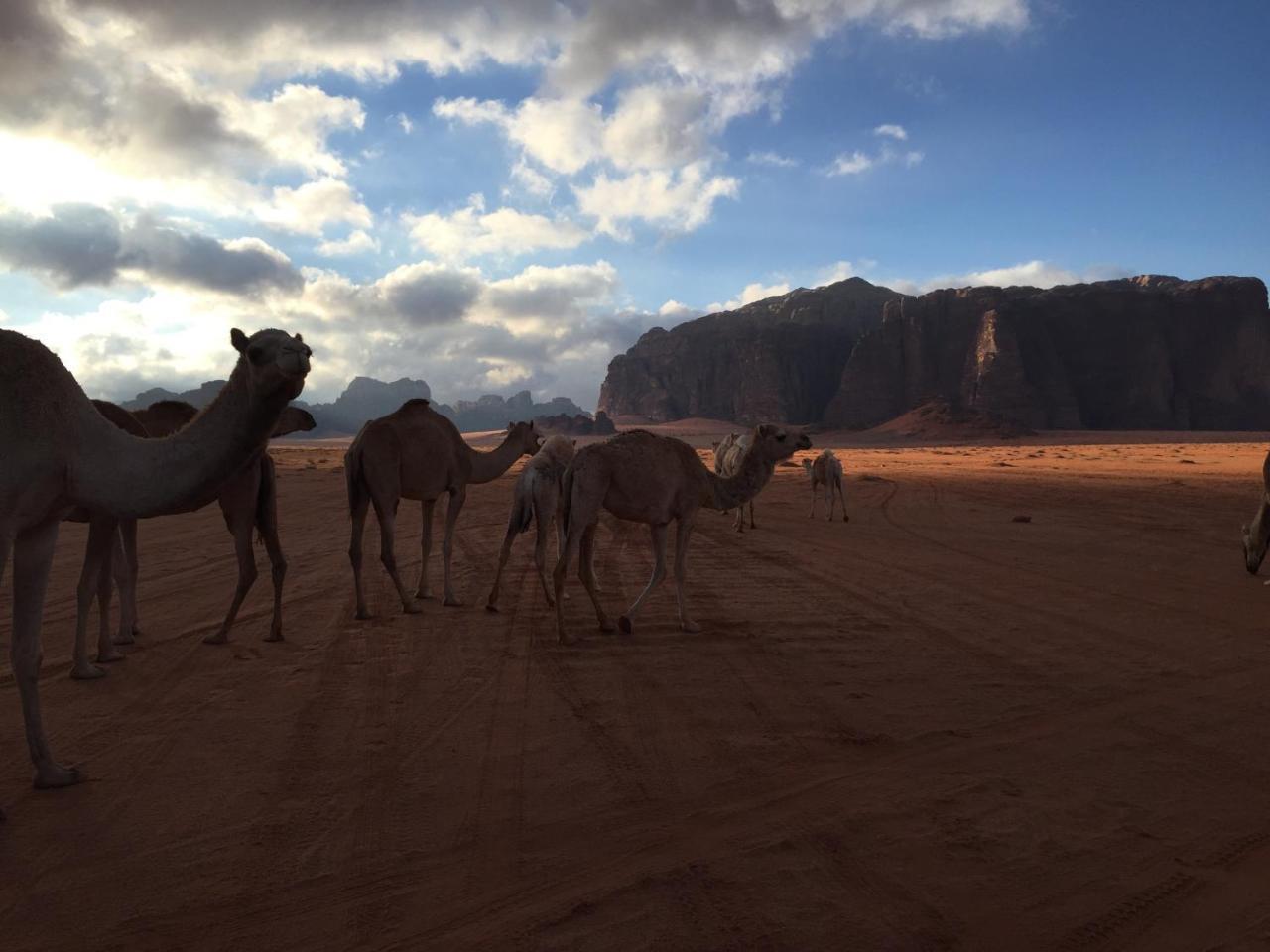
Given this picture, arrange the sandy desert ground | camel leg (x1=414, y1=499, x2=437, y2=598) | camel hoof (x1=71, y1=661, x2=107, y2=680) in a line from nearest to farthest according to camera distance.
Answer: the sandy desert ground
camel hoof (x1=71, y1=661, x2=107, y2=680)
camel leg (x1=414, y1=499, x2=437, y2=598)

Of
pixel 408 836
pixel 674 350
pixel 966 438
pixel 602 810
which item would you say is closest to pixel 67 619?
pixel 408 836

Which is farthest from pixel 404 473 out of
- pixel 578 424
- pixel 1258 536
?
pixel 578 424

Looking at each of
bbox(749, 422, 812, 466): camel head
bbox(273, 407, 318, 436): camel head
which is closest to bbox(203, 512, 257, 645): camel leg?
bbox(273, 407, 318, 436): camel head

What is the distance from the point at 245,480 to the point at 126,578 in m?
1.92

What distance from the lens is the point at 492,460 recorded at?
38.4ft

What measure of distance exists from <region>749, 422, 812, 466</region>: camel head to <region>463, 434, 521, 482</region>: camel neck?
403cm

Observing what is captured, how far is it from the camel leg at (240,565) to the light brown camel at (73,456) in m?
3.14

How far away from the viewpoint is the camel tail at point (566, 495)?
8.48 meters

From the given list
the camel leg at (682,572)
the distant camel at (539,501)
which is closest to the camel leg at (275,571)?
the distant camel at (539,501)

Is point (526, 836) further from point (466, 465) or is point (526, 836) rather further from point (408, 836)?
point (466, 465)

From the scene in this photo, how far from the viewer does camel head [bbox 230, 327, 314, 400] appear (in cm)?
446

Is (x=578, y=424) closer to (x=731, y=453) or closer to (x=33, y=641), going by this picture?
(x=731, y=453)

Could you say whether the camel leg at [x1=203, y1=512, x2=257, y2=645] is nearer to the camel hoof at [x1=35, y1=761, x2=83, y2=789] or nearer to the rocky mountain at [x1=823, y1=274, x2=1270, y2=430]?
the camel hoof at [x1=35, y1=761, x2=83, y2=789]

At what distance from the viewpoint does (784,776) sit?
15.2 ft
